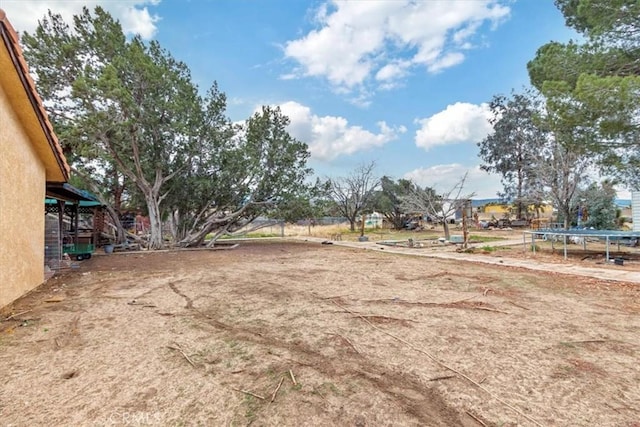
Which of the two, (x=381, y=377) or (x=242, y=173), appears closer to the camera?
(x=381, y=377)

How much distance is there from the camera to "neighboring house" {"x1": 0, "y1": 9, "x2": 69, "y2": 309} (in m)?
4.89

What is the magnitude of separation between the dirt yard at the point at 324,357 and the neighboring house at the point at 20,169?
0.58 meters

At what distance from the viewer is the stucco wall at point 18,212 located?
4.97 m

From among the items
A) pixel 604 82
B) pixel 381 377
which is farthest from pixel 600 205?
pixel 381 377

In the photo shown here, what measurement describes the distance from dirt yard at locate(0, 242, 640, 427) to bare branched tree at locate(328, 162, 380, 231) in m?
21.3

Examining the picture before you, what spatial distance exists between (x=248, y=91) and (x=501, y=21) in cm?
996

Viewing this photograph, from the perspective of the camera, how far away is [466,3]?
909cm

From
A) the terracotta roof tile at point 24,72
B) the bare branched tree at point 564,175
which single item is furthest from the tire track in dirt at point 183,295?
the bare branched tree at point 564,175

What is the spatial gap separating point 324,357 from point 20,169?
6260 mm

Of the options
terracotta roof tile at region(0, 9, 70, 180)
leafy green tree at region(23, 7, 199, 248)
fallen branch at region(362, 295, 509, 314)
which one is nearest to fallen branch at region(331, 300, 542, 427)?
fallen branch at region(362, 295, 509, 314)

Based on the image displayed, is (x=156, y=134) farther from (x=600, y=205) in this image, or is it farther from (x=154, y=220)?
(x=600, y=205)

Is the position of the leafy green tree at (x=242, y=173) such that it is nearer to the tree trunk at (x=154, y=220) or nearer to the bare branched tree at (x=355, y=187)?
the tree trunk at (x=154, y=220)

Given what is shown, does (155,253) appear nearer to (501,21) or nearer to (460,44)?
(460,44)

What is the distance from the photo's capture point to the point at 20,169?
5.62 metres
